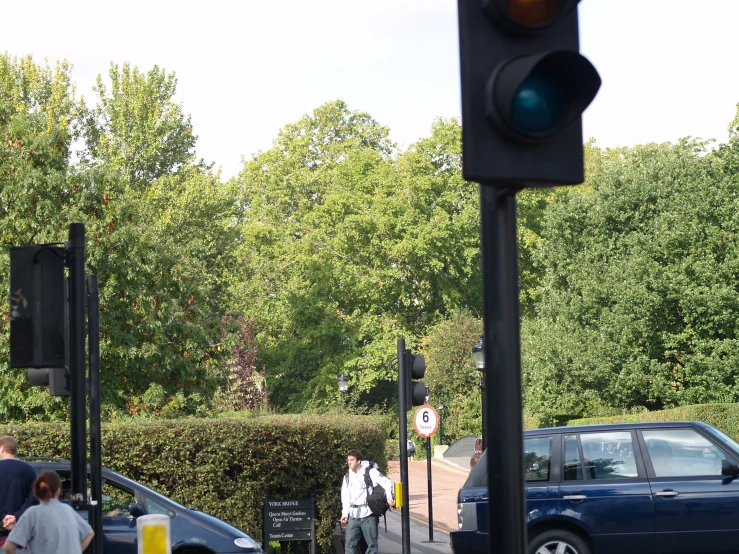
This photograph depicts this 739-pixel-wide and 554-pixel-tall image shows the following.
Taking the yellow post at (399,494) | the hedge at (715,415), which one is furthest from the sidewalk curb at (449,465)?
the yellow post at (399,494)

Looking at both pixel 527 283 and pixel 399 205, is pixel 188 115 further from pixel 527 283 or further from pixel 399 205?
pixel 527 283

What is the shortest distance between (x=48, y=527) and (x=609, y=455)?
690cm

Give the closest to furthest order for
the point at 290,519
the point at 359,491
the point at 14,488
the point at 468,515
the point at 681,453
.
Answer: the point at 14,488 → the point at 681,453 → the point at 468,515 → the point at 359,491 → the point at 290,519

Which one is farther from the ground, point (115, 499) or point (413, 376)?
point (413, 376)

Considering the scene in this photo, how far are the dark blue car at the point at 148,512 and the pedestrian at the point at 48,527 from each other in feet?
11.8

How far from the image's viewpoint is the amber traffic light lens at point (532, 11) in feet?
10.3

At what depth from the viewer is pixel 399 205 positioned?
52375mm

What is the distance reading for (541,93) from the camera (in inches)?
122

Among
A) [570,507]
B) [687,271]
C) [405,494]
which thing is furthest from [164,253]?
[687,271]

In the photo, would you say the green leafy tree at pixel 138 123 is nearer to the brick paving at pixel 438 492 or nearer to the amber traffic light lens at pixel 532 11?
the brick paving at pixel 438 492

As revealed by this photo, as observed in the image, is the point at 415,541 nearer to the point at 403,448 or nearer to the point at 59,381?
the point at 403,448

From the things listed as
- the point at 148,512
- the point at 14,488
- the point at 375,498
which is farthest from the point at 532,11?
the point at 375,498

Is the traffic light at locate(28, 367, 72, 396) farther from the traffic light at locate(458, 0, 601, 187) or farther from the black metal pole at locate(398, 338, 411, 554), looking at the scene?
the black metal pole at locate(398, 338, 411, 554)

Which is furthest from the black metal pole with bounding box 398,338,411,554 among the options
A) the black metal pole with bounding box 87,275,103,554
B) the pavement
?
the black metal pole with bounding box 87,275,103,554
